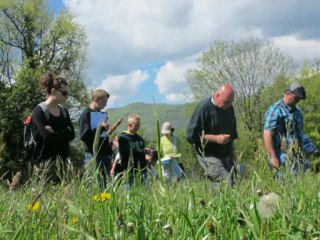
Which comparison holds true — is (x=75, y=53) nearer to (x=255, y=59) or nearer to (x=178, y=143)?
(x=255, y=59)

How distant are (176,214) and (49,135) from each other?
9.53ft

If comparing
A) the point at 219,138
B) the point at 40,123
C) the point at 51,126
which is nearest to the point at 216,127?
the point at 219,138

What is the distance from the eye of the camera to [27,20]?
→ 46.9 m

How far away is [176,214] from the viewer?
2049 mm

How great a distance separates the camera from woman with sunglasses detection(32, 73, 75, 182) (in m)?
4.78

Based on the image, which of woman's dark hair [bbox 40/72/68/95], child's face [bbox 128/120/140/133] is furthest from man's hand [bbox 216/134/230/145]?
woman's dark hair [bbox 40/72/68/95]

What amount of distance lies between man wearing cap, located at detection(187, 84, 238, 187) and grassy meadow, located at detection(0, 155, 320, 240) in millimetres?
2952

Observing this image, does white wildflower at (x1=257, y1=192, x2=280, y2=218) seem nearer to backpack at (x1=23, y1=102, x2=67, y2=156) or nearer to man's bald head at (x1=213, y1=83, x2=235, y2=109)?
backpack at (x1=23, y1=102, x2=67, y2=156)

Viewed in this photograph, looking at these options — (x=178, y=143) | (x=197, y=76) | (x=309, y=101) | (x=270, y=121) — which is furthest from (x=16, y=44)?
(x=270, y=121)

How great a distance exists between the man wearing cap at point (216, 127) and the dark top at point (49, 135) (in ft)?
4.77

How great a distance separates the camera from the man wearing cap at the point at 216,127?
232 inches

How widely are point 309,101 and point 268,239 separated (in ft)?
149

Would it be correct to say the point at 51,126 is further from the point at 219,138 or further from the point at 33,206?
the point at 33,206

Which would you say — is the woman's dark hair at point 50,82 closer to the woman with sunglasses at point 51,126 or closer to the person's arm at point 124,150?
the woman with sunglasses at point 51,126
